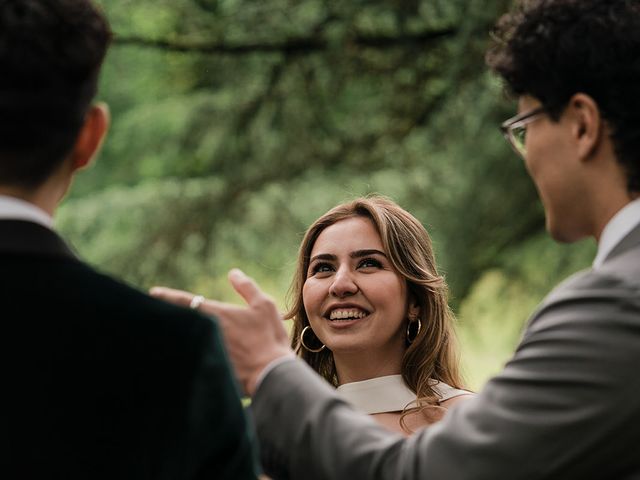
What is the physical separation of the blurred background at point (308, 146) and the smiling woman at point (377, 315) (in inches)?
158

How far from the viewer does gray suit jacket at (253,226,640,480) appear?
76.5 inches

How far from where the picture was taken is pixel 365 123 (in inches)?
359

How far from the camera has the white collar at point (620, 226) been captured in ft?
6.89

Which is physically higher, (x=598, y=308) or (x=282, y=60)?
(x=282, y=60)

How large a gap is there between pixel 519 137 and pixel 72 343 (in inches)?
41.8

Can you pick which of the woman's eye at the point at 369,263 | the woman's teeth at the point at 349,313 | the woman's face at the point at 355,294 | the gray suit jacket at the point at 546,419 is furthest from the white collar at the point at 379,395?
the gray suit jacket at the point at 546,419

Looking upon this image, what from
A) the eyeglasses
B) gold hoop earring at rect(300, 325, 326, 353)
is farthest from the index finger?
gold hoop earring at rect(300, 325, 326, 353)

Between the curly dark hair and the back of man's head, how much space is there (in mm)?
845

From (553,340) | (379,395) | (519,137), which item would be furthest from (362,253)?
(553,340)

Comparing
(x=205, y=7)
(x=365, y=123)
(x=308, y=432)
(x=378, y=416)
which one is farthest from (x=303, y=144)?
(x=308, y=432)

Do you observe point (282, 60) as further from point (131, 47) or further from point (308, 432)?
point (308, 432)

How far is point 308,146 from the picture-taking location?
923 centimetres

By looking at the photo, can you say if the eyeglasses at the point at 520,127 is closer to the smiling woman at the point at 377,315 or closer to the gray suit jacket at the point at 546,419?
the gray suit jacket at the point at 546,419

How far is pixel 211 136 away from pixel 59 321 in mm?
7817
